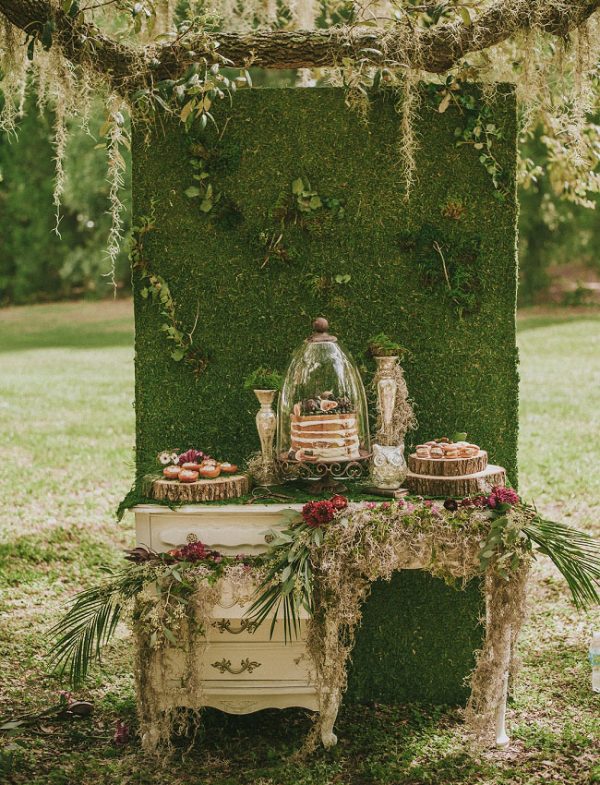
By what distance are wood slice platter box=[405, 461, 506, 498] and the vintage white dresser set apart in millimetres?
494

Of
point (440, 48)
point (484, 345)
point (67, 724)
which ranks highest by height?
point (440, 48)

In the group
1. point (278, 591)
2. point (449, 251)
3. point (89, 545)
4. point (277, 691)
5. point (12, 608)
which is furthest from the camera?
point (89, 545)

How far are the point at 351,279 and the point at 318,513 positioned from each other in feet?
3.54

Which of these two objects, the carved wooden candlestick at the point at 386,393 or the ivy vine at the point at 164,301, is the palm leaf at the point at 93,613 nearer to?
the ivy vine at the point at 164,301

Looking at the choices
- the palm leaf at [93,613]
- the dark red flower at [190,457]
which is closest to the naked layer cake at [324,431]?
the dark red flower at [190,457]

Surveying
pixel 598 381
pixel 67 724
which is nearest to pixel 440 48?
pixel 67 724

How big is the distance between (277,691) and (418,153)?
2.21 metres

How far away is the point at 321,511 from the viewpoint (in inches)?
127

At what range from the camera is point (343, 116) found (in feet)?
12.3

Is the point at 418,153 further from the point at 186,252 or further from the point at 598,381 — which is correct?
the point at 598,381

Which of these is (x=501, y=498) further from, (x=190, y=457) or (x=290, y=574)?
(x=190, y=457)

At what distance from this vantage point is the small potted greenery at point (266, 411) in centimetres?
358

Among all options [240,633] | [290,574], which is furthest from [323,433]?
[240,633]

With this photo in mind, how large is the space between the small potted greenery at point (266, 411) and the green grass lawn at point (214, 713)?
3.50ft
